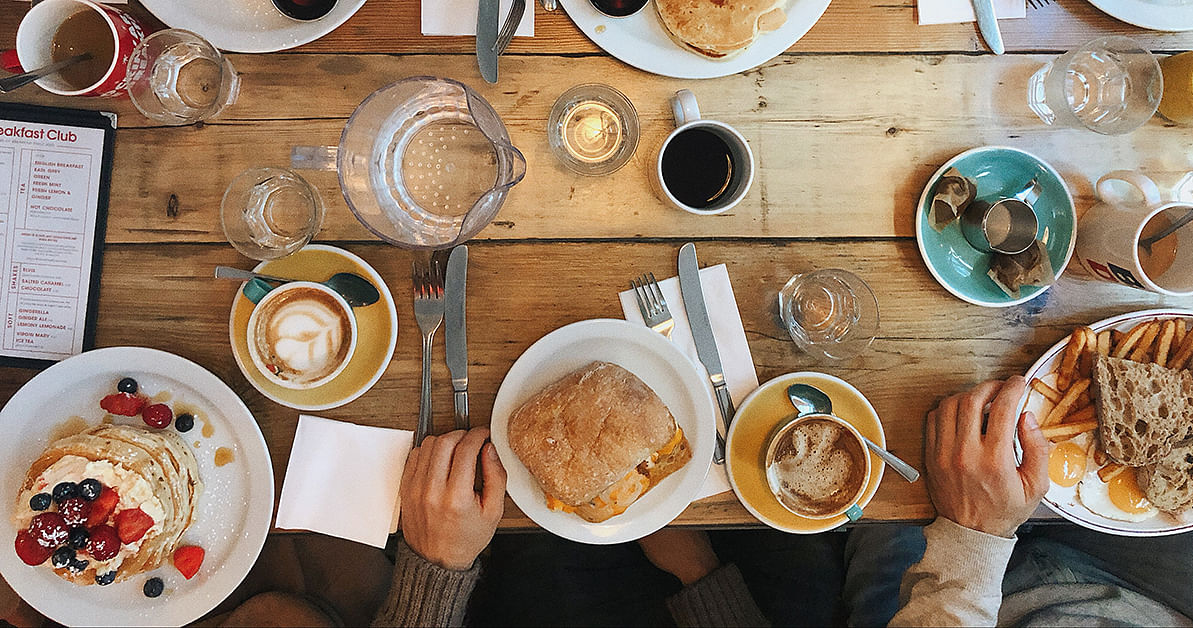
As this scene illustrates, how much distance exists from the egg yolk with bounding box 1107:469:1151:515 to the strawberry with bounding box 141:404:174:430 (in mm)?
1675

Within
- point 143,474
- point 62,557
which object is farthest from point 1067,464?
point 62,557

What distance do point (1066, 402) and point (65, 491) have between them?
166cm

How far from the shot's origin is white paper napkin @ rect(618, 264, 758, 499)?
1.24 metres

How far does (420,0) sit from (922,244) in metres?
1.01

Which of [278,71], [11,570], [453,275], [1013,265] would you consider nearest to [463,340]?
[453,275]

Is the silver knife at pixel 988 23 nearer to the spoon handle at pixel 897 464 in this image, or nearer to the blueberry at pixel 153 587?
the spoon handle at pixel 897 464

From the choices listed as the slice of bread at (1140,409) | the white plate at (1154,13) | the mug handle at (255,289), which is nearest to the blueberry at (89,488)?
the mug handle at (255,289)

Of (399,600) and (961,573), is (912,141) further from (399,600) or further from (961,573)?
(399,600)

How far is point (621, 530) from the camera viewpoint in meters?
1.20

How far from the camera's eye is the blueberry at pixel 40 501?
1.04 m

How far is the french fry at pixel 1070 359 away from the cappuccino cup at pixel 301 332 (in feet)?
4.13

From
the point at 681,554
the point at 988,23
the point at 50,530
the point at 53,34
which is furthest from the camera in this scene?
the point at 681,554

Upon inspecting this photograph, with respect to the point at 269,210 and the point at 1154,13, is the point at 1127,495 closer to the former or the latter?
the point at 1154,13

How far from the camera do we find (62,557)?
1047 mm
